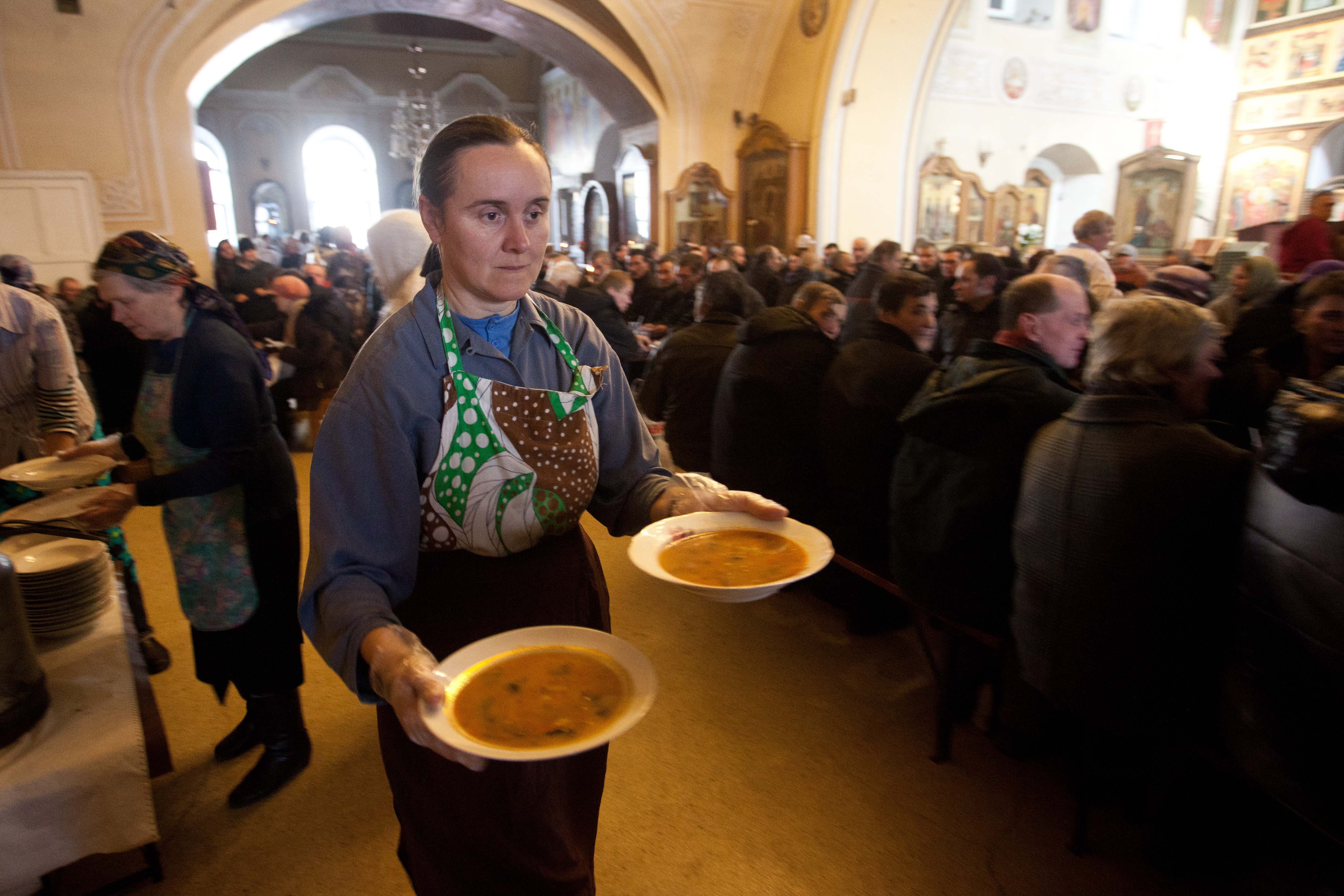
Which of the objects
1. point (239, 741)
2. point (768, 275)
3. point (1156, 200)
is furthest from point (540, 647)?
point (1156, 200)

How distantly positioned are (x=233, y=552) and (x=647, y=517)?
1646 millimetres

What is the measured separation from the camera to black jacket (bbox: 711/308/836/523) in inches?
159

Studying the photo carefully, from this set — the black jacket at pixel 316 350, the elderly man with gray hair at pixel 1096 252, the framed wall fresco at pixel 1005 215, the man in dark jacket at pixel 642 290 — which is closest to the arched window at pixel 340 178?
the man in dark jacket at pixel 642 290

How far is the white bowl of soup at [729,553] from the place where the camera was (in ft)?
4.33

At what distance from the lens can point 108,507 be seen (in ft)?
7.16

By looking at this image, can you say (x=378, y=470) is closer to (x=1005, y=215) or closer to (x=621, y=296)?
(x=621, y=296)

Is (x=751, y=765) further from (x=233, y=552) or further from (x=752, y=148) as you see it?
(x=752, y=148)

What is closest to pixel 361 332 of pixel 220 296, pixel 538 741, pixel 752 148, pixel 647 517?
pixel 220 296

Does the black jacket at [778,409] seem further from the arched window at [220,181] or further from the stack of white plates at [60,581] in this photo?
the arched window at [220,181]

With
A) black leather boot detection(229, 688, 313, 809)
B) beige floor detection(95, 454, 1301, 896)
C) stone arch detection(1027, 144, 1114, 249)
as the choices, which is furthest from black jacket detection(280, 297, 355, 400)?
stone arch detection(1027, 144, 1114, 249)

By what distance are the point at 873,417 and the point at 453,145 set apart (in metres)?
2.66

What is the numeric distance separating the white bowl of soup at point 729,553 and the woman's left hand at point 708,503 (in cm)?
2

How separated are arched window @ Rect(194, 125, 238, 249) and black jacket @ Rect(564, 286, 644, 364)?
19.3m

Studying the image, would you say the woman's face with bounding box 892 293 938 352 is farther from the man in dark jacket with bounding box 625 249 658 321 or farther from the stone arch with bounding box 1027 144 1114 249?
the stone arch with bounding box 1027 144 1114 249
